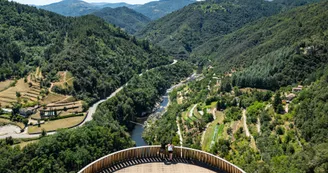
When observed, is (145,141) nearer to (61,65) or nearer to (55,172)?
(55,172)

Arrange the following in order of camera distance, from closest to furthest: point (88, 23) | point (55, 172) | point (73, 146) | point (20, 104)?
point (55, 172) < point (73, 146) < point (20, 104) < point (88, 23)

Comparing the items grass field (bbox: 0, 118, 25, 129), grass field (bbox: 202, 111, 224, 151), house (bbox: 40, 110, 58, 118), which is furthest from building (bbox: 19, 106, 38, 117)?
grass field (bbox: 202, 111, 224, 151)

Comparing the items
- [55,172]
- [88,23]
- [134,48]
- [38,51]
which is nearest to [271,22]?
[134,48]

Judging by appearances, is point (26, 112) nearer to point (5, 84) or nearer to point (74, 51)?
point (5, 84)

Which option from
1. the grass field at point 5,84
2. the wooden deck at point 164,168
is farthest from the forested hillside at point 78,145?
the wooden deck at point 164,168

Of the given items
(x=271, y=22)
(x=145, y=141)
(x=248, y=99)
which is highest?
(x=271, y=22)

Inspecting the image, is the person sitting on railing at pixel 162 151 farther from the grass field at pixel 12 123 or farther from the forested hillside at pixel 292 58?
the forested hillside at pixel 292 58
